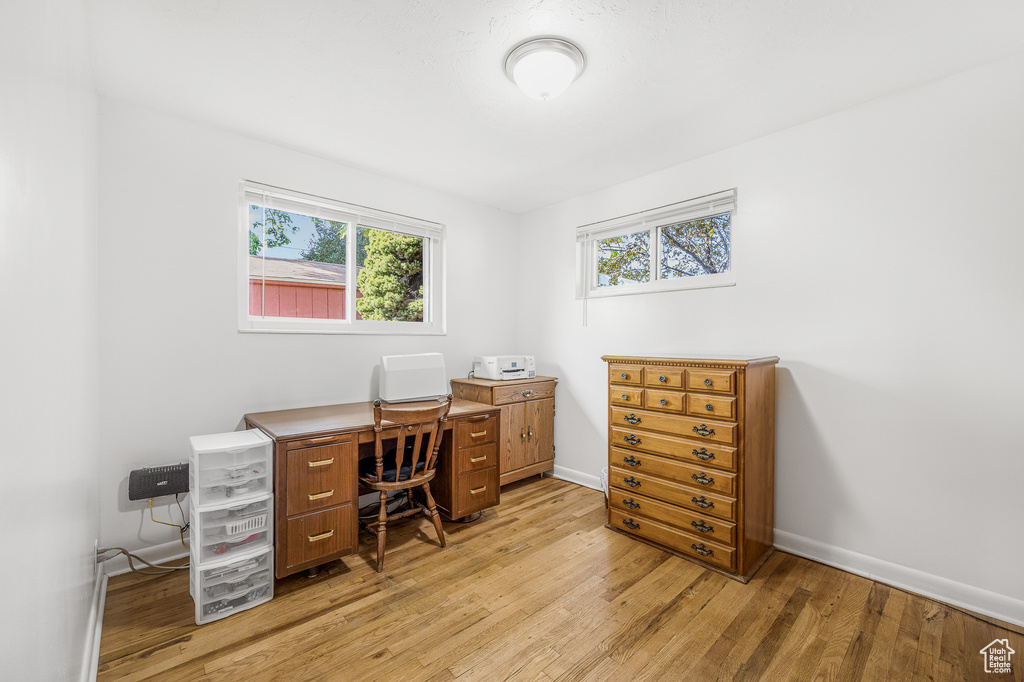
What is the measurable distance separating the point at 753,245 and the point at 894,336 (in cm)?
89

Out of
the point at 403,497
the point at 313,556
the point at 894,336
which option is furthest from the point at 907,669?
the point at 403,497

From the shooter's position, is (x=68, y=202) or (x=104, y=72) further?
(x=104, y=72)

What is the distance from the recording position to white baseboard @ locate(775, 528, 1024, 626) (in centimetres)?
189

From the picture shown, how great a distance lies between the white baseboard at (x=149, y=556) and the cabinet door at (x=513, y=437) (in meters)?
2.09

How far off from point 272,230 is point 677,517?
3123mm

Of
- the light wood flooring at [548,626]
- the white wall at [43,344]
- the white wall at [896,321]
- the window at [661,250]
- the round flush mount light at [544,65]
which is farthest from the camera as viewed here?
the window at [661,250]

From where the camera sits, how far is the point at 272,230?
2.81m

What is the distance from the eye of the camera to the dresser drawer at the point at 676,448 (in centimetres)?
223

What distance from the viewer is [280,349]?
2752 mm

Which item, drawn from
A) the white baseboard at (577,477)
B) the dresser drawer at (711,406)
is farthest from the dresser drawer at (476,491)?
the dresser drawer at (711,406)

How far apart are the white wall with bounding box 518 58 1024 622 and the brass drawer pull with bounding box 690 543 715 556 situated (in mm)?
612

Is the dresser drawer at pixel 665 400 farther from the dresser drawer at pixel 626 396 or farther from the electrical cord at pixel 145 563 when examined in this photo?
the electrical cord at pixel 145 563

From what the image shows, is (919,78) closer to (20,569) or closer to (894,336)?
(894,336)

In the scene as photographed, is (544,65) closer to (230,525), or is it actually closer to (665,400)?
(665,400)
